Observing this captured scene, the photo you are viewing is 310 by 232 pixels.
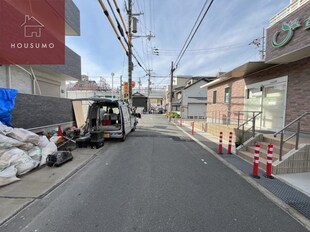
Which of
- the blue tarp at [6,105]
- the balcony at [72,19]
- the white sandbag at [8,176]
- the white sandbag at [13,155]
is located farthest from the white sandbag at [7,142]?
the balcony at [72,19]

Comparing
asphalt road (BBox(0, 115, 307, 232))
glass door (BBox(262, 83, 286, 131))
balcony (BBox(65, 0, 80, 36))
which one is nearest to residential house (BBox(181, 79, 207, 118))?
balcony (BBox(65, 0, 80, 36))

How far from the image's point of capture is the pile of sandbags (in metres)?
4.25

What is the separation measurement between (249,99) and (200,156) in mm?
6422

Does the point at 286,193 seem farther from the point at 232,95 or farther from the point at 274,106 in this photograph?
the point at 232,95

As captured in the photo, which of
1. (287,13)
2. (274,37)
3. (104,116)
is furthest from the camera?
(104,116)

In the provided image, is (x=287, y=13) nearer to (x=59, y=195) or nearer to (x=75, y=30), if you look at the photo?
(x=59, y=195)

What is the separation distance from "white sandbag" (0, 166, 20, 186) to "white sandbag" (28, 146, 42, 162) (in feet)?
2.72

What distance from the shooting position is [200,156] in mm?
7043

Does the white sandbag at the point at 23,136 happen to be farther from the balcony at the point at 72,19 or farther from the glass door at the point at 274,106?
the glass door at the point at 274,106

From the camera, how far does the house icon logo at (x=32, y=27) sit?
867 cm

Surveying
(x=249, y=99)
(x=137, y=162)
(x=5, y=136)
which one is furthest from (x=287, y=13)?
(x=5, y=136)
